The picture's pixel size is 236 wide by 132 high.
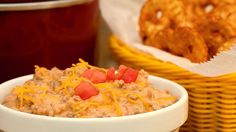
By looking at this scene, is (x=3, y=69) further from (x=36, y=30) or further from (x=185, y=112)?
(x=185, y=112)

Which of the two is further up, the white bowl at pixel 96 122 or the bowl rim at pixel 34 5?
the bowl rim at pixel 34 5

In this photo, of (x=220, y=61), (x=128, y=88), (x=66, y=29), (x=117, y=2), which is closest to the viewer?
(x=128, y=88)

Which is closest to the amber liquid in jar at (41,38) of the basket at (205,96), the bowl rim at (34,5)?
the bowl rim at (34,5)

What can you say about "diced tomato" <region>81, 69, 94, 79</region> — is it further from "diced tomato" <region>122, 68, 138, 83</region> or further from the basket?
the basket

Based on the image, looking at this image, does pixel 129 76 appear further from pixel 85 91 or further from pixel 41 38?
pixel 41 38

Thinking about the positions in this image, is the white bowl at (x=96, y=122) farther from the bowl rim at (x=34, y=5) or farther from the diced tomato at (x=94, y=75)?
the bowl rim at (x=34, y=5)

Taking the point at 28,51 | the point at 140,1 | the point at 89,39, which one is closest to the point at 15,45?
the point at 28,51

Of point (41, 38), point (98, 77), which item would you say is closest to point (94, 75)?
point (98, 77)
